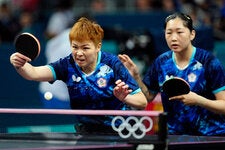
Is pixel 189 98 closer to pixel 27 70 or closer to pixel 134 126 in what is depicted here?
pixel 134 126

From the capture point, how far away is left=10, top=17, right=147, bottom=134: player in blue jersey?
5516 millimetres

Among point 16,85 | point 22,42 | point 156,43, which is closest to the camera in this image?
point 22,42

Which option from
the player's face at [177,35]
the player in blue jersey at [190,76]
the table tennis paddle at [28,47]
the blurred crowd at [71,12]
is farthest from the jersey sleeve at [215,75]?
the blurred crowd at [71,12]

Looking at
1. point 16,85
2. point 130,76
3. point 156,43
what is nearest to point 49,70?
point 130,76

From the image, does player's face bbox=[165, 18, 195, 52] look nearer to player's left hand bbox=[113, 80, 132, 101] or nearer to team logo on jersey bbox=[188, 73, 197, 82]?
team logo on jersey bbox=[188, 73, 197, 82]

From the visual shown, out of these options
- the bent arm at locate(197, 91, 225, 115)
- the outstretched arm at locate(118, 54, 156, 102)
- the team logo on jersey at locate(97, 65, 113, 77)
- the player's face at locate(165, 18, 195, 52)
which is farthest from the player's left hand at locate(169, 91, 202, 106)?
the outstretched arm at locate(118, 54, 156, 102)

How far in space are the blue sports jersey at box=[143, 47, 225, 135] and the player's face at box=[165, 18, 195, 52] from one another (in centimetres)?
16

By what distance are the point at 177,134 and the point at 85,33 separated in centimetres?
100

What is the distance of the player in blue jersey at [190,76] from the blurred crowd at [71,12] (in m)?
4.53

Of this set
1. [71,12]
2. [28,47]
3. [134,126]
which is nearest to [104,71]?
[28,47]

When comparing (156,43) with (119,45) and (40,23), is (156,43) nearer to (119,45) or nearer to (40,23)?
(119,45)

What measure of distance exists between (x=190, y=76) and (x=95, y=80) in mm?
701

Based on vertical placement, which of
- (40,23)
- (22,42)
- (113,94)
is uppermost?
(40,23)

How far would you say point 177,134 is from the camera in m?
5.73
